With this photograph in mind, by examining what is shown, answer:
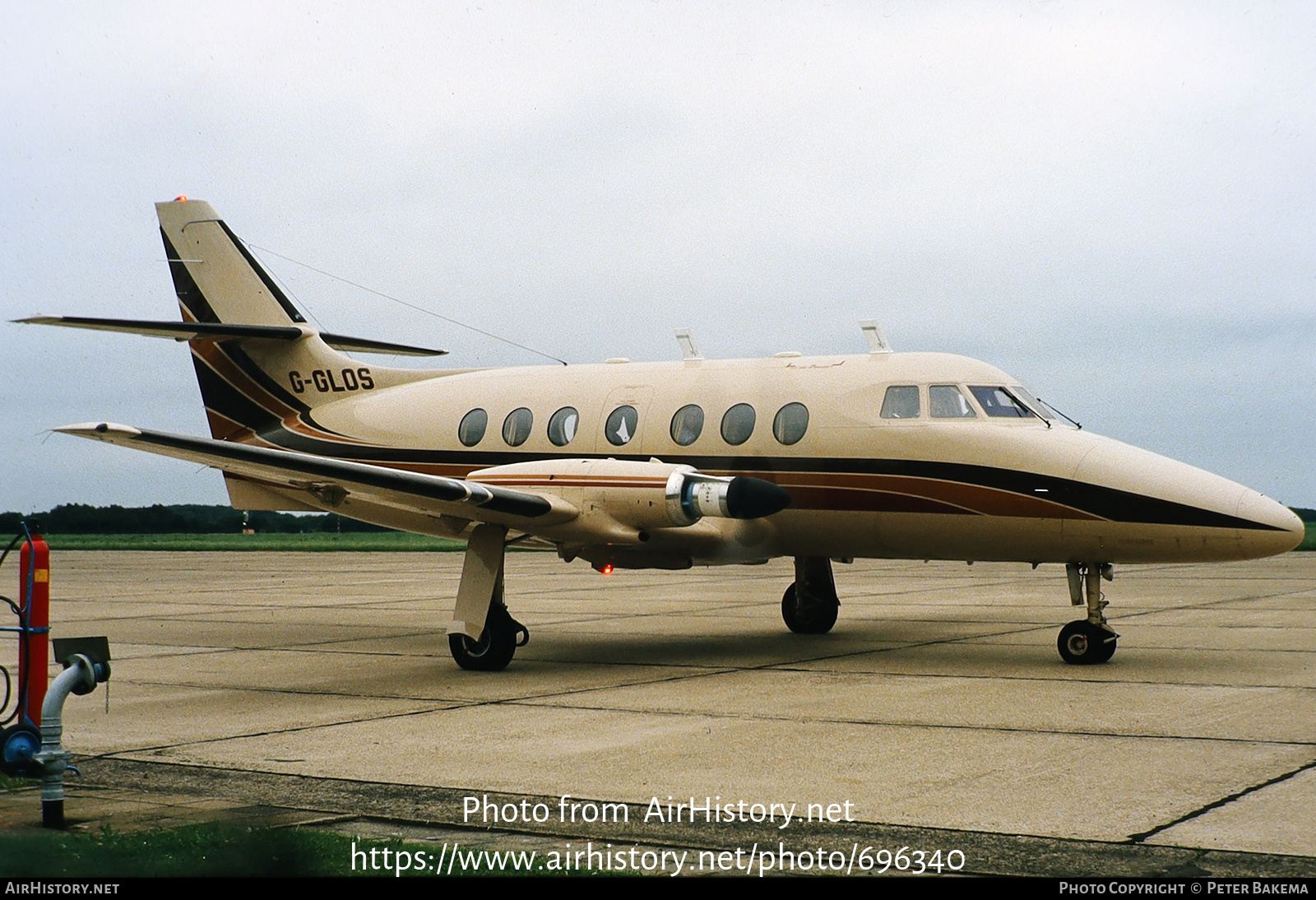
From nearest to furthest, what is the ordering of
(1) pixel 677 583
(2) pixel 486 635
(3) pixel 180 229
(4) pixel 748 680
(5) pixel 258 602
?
(4) pixel 748 680 → (2) pixel 486 635 → (3) pixel 180 229 → (5) pixel 258 602 → (1) pixel 677 583

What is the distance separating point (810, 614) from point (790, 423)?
324cm

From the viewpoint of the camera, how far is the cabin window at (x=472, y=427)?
1570 cm

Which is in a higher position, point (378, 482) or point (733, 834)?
point (378, 482)

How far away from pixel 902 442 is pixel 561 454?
397cm

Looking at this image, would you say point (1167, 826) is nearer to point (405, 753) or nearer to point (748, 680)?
point (405, 753)

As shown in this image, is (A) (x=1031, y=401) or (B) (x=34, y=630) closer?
(B) (x=34, y=630)

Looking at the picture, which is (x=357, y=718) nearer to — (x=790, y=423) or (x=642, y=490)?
(x=642, y=490)

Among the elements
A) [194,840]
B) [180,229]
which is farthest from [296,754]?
[180,229]

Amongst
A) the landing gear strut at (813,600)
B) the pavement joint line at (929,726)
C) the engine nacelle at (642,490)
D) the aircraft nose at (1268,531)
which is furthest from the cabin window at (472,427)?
the aircraft nose at (1268,531)

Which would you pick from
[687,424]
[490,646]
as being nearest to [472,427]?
[687,424]

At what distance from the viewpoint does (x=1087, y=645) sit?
12.7 metres

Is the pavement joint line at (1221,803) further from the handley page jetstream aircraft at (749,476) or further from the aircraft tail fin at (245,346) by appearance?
the aircraft tail fin at (245,346)

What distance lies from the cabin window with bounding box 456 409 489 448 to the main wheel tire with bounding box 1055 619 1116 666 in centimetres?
699

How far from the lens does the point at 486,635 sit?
13.1 m
